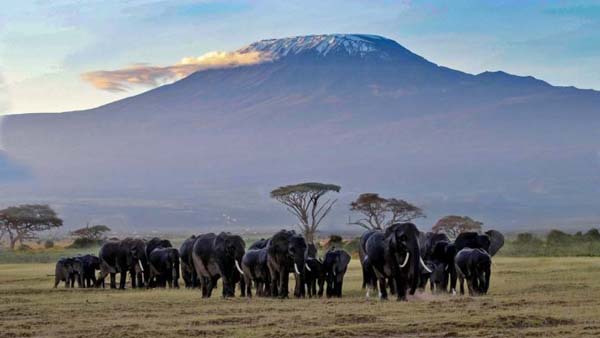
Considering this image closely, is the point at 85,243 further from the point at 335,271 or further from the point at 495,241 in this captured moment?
the point at 335,271

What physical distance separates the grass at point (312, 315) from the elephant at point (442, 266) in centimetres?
141

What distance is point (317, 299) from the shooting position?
3278 cm

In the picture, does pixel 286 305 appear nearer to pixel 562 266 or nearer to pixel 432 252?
pixel 432 252

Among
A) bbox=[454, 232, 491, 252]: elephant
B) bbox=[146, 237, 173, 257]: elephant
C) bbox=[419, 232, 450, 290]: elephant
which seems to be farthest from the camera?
bbox=[146, 237, 173, 257]: elephant

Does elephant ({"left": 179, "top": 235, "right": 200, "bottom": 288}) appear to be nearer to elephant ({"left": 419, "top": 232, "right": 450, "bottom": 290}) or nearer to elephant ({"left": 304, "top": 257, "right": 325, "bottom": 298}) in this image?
elephant ({"left": 304, "top": 257, "right": 325, "bottom": 298})

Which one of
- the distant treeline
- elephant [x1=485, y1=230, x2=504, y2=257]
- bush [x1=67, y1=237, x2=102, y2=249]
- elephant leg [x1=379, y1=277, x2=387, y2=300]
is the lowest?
elephant leg [x1=379, y1=277, x2=387, y2=300]

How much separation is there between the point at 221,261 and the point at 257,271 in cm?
112

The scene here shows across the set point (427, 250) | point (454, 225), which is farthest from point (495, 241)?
point (454, 225)

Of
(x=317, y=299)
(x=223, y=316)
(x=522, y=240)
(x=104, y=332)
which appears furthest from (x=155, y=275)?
(x=522, y=240)

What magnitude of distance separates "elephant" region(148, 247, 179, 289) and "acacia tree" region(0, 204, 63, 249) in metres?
73.4

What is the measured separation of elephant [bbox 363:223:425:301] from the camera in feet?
100

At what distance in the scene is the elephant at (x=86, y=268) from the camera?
44000 millimetres

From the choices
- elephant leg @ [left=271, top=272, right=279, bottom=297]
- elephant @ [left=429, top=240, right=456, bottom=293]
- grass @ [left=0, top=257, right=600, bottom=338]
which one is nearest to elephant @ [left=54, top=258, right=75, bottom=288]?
grass @ [left=0, top=257, right=600, bottom=338]

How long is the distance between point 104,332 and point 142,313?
4.30 m
